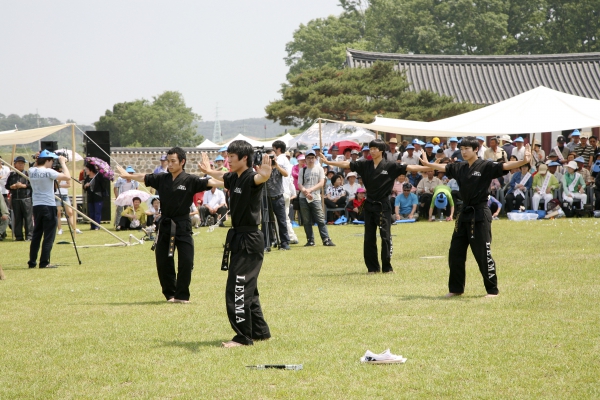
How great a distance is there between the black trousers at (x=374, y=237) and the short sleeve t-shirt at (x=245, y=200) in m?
4.58

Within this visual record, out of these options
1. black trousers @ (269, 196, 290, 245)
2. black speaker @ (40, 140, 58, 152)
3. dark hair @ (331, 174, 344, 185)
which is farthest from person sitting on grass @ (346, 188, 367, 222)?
black speaker @ (40, 140, 58, 152)

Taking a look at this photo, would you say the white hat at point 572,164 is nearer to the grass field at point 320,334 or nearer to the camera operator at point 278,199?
the grass field at point 320,334

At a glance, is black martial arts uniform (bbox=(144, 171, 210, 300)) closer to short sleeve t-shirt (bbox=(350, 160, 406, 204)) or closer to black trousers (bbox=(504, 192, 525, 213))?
short sleeve t-shirt (bbox=(350, 160, 406, 204))

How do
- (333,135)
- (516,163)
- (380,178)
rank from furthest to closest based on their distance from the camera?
(333,135) → (380,178) → (516,163)

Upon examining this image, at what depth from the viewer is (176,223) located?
9703 mm

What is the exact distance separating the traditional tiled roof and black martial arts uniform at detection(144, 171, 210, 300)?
121 feet

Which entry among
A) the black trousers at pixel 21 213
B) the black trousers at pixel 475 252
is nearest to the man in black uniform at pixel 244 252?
the black trousers at pixel 475 252

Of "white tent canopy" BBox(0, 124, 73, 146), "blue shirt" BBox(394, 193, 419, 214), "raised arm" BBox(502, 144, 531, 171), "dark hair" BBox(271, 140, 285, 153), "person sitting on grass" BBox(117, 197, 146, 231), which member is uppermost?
"white tent canopy" BBox(0, 124, 73, 146)

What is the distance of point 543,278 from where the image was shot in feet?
34.3

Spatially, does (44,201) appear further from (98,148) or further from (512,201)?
(512,201)

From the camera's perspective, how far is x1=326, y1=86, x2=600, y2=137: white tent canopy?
19.3 metres

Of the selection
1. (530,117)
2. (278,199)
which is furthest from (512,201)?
(278,199)

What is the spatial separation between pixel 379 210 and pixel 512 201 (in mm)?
11088

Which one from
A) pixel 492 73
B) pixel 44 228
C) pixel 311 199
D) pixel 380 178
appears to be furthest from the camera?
pixel 492 73
